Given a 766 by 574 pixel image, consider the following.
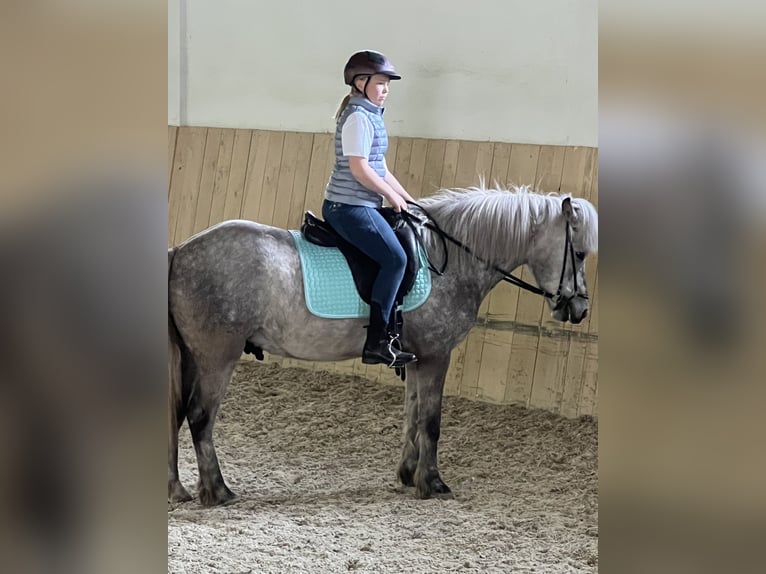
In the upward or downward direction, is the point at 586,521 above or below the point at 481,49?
below

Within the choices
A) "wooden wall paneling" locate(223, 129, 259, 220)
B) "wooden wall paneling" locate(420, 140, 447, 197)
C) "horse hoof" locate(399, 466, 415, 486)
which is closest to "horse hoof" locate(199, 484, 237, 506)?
"horse hoof" locate(399, 466, 415, 486)

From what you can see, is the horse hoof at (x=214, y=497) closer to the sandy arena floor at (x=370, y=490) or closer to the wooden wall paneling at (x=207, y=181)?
the sandy arena floor at (x=370, y=490)

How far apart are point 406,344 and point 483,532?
2.47 feet

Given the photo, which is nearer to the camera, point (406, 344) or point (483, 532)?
point (483, 532)

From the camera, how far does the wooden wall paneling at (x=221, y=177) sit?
211 inches

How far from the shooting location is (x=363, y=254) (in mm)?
3254

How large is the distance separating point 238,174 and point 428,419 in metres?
2.46

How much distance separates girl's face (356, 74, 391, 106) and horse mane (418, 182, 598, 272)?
541 millimetres

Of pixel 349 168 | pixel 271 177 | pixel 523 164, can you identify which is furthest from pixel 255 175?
pixel 349 168

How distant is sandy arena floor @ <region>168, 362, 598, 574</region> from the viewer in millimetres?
2832

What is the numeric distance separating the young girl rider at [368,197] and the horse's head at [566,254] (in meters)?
0.62
